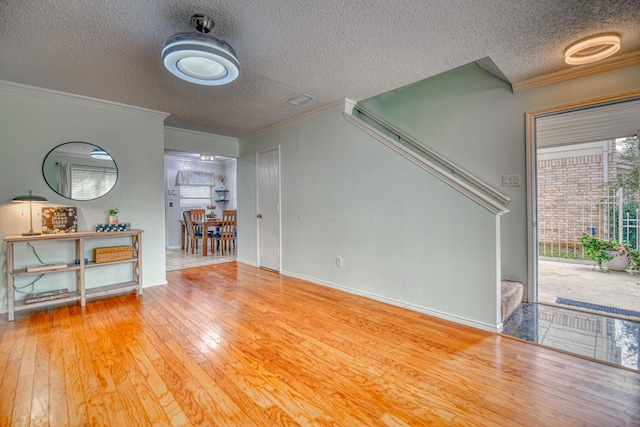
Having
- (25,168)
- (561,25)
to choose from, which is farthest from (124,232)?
(561,25)

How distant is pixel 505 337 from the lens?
229cm

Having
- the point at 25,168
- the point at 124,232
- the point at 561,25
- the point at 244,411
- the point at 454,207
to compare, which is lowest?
the point at 244,411

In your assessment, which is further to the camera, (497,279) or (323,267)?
(323,267)

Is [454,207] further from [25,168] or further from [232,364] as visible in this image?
[25,168]

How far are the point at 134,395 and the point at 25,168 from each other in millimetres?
2944

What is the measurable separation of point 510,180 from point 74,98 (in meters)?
4.96

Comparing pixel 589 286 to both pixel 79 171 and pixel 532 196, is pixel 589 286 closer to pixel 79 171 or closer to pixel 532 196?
pixel 532 196

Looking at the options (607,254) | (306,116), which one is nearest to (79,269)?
(306,116)

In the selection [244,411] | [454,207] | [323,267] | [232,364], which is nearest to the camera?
[244,411]

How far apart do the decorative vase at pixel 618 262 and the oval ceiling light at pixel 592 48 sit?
348 cm

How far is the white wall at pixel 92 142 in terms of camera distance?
2.93 meters

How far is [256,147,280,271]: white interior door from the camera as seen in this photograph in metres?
4.59

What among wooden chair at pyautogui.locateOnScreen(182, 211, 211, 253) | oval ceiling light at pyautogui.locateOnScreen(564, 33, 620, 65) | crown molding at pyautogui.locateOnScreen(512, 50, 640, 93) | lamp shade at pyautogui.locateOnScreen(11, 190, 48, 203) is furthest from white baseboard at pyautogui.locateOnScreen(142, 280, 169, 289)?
oval ceiling light at pyautogui.locateOnScreen(564, 33, 620, 65)

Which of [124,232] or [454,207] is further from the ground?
[454,207]
